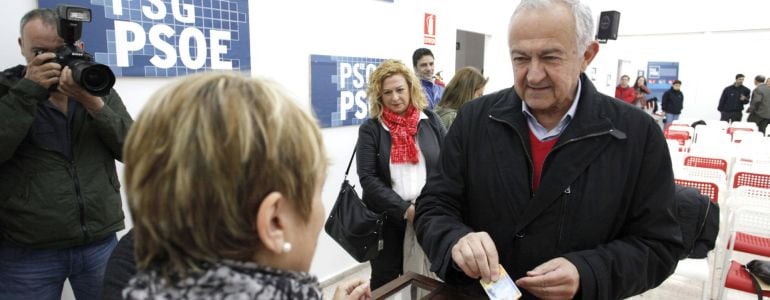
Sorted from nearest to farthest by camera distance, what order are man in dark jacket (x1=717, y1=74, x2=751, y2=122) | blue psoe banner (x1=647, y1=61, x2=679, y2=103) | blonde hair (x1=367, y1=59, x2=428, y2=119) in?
blonde hair (x1=367, y1=59, x2=428, y2=119) < man in dark jacket (x1=717, y1=74, x2=751, y2=122) < blue psoe banner (x1=647, y1=61, x2=679, y2=103)

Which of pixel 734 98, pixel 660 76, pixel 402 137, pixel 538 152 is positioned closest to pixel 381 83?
pixel 402 137

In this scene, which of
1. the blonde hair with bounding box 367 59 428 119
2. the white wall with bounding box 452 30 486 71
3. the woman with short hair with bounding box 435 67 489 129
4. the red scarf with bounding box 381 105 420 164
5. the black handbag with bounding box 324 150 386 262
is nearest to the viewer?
the black handbag with bounding box 324 150 386 262

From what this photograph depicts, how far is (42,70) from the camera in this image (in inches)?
57.7

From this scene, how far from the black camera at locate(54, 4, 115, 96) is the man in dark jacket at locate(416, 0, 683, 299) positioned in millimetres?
1184

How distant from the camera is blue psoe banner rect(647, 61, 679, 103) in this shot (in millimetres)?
13516

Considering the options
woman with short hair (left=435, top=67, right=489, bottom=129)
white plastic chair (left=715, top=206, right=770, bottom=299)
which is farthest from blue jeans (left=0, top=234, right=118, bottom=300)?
white plastic chair (left=715, top=206, right=770, bottom=299)

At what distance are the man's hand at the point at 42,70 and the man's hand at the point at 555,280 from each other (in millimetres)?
1565

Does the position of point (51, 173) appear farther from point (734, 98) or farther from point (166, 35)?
point (734, 98)

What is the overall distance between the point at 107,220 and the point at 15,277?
0.34 meters

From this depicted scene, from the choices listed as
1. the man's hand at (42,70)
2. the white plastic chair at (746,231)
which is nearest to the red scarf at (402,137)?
the man's hand at (42,70)

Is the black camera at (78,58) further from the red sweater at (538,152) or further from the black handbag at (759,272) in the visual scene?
the black handbag at (759,272)

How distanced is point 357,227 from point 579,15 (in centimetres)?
138

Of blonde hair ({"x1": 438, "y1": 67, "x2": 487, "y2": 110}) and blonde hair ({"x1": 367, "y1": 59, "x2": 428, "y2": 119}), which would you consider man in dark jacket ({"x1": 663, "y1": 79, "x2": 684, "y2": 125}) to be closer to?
blonde hair ({"x1": 438, "y1": 67, "x2": 487, "y2": 110})

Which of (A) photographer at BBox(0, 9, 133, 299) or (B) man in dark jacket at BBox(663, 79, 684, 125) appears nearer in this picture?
(A) photographer at BBox(0, 9, 133, 299)
